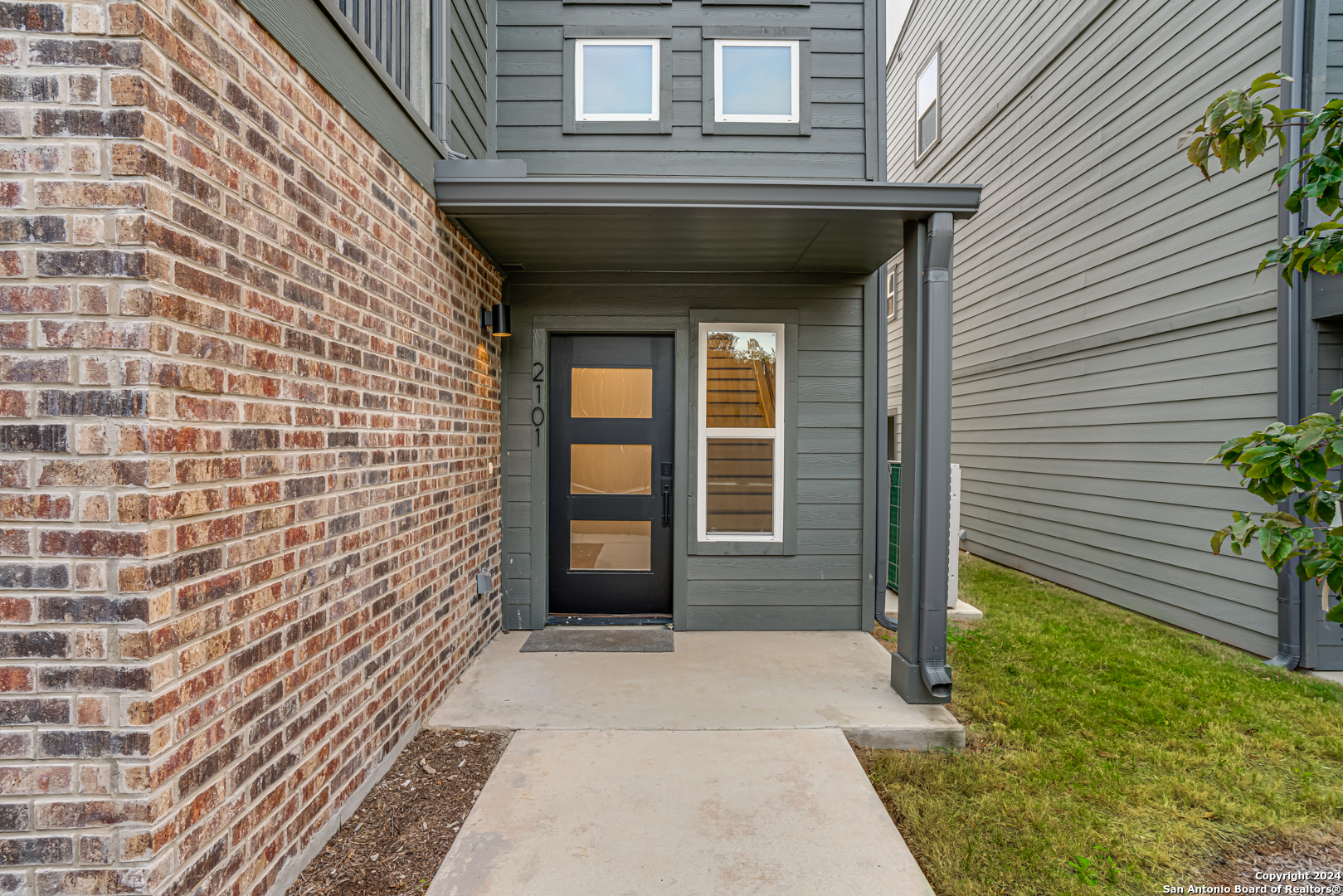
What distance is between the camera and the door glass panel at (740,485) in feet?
14.0

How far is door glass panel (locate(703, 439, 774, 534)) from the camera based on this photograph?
4.27m

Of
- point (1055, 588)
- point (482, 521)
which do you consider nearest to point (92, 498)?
point (482, 521)

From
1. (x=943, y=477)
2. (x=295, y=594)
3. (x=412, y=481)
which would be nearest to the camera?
(x=295, y=594)

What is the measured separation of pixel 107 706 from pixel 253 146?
1472mm

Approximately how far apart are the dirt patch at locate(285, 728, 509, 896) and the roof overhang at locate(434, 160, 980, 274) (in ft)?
8.47

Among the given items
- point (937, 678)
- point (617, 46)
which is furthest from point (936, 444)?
point (617, 46)

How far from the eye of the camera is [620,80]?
409cm

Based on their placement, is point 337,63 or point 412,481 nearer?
point 337,63

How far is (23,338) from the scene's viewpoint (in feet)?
4.39

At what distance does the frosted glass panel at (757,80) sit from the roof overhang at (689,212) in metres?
1.14

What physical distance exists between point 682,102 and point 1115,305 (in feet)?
13.5

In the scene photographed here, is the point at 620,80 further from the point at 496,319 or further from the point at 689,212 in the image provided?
the point at 496,319

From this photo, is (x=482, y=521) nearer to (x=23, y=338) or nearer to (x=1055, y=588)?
(x=23, y=338)

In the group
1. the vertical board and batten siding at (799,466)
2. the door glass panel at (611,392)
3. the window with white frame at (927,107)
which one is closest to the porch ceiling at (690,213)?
the vertical board and batten siding at (799,466)
